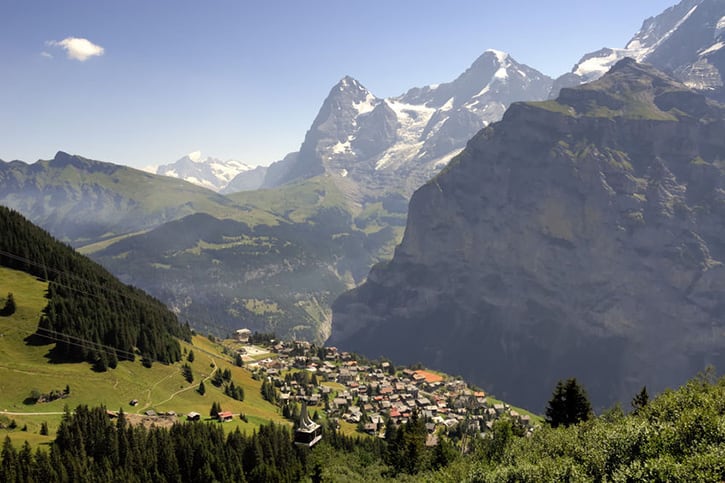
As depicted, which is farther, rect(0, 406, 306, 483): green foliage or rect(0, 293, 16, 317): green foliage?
rect(0, 293, 16, 317): green foliage

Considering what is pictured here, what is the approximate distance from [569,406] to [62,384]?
9437 cm

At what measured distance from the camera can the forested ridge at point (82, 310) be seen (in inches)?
4368

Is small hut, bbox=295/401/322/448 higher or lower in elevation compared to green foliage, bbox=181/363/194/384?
higher

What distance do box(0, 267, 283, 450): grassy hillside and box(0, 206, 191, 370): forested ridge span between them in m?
2.71

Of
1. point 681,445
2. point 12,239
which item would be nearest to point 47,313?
point 12,239

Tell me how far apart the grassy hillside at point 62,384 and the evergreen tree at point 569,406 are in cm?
6118

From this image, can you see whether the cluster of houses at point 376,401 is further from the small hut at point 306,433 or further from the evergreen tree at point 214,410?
the small hut at point 306,433

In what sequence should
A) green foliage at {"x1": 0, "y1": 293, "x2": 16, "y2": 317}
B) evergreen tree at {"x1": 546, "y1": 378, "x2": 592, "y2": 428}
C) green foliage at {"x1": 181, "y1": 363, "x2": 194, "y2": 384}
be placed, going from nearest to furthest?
evergreen tree at {"x1": 546, "y1": 378, "x2": 592, "y2": 428} < green foliage at {"x1": 0, "y1": 293, "x2": 16, "y2": 317} < green foliage at {"x1": 181, "y1": 363, "x2": 194, "y2": 384}

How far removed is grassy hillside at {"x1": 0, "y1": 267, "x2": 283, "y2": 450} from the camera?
8806cm

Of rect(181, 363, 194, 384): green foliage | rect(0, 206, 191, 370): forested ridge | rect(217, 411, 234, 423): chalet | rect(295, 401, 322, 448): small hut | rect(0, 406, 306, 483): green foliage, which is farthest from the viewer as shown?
rect(181, 363, 194, 384): green foliage

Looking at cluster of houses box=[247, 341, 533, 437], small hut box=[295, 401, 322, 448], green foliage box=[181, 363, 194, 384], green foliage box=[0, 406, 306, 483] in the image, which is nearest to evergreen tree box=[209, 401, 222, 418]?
green foliage box=[181, 363, 194, 384]

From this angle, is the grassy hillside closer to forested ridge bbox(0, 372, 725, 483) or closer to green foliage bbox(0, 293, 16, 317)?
green foliage bbox(0, 293, 16, 317)

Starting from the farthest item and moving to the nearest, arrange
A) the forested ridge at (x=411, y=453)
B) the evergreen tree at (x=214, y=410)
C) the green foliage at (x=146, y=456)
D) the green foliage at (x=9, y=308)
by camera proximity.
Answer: the green foliage at (x=9, y=308) < the evergreen tree at (x=214, y=410) < the green foliage at (x=146, y=456) < the forested ridge at (x=411, y=453)

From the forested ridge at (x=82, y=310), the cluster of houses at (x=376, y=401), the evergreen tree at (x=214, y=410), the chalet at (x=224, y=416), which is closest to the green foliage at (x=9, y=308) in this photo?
the forested ridge at (x=82, y=310)
